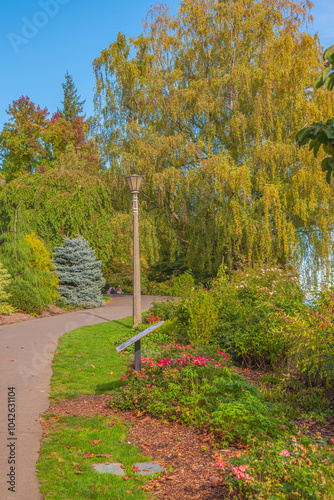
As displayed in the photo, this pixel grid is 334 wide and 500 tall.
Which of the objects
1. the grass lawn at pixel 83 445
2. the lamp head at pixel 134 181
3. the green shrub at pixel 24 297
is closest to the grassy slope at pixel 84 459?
the grass lawn at pixel 83 445

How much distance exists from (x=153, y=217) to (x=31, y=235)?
17.2 ft

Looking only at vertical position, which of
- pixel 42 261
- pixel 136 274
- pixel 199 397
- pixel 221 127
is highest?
pixel 221 127

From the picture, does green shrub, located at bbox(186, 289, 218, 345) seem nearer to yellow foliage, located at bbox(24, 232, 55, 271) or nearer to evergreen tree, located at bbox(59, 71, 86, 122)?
yellow foliage, located at bbox(24, 232, 55, 271)

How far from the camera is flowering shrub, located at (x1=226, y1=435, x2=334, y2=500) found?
2609 millimetres

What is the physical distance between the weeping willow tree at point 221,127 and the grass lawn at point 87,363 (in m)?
6.38

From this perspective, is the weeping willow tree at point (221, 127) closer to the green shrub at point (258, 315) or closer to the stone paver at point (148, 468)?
the green shrub at point (258, 315)

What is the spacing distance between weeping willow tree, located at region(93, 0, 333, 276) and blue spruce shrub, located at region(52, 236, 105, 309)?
349 cm

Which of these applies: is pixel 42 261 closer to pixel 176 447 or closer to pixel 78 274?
pixel 78 274

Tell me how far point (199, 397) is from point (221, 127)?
52.5 feet

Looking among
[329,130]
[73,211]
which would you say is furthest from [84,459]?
[73,211]

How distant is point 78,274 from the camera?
1770 cm

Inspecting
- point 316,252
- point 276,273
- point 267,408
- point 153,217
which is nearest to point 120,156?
point 153,217

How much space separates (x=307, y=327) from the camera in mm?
5977

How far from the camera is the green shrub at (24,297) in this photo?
1375cm
